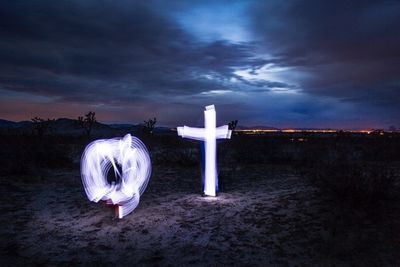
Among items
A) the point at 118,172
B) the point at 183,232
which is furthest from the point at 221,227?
the point at 118,172

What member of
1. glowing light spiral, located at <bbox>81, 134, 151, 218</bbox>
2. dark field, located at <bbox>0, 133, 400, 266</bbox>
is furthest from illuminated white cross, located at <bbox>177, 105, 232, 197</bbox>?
glowing light spiral, located at <bbox>81, 134, 151, 218</bbox>

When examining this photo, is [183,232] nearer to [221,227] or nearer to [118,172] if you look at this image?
[221,227]

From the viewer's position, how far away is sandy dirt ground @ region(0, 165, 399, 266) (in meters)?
6.76

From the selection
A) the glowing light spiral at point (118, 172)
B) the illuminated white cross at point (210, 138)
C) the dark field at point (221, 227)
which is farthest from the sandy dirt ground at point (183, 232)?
the glowing light spiral at point (118, 172)

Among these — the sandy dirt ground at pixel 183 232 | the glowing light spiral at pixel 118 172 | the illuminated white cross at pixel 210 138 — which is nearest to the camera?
the sandy dirt ground at pixel 183 232

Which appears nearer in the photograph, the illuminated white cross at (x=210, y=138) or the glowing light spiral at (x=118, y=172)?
the glowing light spiral at (x=118, y=172)

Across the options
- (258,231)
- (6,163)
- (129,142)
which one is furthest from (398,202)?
(6,163)

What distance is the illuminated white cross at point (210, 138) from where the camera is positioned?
10.4 meters

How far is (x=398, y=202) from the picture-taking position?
28.0 ft

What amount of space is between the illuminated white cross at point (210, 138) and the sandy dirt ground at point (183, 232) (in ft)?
1.44

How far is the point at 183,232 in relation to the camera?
26.0ft

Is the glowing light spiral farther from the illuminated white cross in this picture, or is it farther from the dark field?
the illuminated white cross

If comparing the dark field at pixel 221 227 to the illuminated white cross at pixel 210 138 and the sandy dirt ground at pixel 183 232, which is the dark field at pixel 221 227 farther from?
the illuminated white cross at pixel 210 138

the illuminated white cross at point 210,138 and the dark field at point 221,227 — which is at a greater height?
the illuminated white cross at point 210,138
